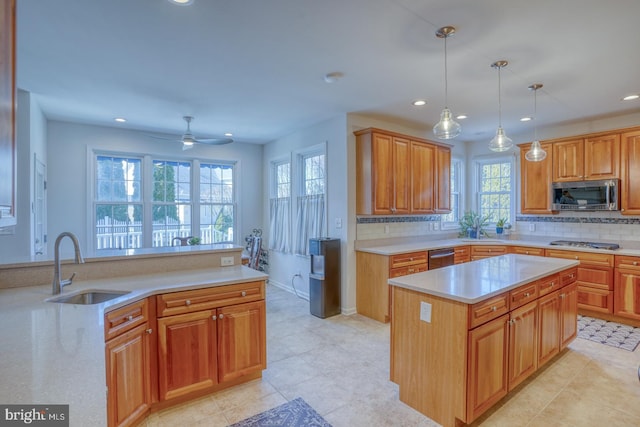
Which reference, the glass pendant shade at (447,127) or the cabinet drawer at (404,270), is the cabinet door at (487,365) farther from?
the cabinet drawer at (404,270)

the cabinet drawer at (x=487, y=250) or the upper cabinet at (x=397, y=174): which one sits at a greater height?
the upper cabinet at (x=397, y=174)

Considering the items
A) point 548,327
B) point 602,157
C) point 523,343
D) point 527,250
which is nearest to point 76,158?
point 523,343

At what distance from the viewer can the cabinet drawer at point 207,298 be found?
2.21 meters

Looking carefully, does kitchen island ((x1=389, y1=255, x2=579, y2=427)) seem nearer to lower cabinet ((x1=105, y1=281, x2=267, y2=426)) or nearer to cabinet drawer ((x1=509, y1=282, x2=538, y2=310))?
cabinet drawer ((x1=509, y1=282, x2=538, y2=310))

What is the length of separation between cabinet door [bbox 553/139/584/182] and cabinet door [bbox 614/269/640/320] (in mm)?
1394

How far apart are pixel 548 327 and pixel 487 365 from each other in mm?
1067

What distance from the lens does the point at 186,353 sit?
7.51ft

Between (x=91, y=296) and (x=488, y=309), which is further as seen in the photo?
(x=91, y=296)

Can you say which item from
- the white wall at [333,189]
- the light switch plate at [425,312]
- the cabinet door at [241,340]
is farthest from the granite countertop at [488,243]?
the cabinet door at [241,340]

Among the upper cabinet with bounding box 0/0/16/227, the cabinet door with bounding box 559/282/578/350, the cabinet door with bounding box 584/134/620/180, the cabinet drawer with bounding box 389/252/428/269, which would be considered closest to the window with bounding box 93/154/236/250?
the cabinet drawer with bounding box 389/252/428/269

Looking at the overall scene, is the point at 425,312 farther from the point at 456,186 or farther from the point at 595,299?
the point at 456,186

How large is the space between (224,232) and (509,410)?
17.0 ft

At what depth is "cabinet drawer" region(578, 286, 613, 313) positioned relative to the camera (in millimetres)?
4012

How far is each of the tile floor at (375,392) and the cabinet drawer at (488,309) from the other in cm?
73
